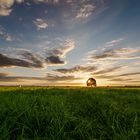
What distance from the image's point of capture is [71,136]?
4328mm

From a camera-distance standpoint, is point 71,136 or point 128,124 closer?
point 71,136

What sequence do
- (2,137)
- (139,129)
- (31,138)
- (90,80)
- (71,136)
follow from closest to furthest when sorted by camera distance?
(2,137) < (31,138) < (71,136) < (139,129) < (90,80)

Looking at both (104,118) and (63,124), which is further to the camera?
(104,118)

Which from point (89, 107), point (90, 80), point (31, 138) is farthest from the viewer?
point (90, 80)

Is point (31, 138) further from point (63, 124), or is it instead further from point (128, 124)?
point (128, 124)

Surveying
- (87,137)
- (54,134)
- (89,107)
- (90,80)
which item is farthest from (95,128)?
(90,80)

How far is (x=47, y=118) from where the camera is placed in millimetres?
4863

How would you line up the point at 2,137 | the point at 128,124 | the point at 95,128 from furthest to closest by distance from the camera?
1. the point at 128,124
2. the point at 95,128
3. the point at 2,137

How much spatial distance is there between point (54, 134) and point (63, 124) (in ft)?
1.32

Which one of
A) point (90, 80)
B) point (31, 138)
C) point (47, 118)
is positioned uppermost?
point (90, 80)

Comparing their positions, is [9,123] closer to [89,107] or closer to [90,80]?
[89,107]

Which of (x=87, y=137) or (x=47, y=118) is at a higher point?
(x=47, y=118)

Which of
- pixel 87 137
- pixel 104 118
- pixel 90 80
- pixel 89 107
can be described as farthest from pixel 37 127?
pixel 90 80

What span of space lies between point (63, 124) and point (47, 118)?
425 mm
